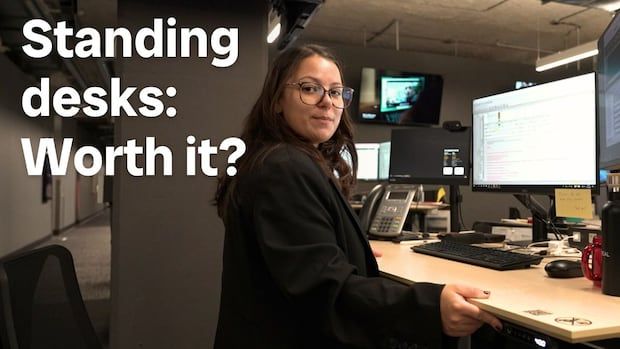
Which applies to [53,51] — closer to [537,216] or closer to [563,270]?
[537,216]

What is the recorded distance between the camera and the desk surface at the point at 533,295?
782 millimetres

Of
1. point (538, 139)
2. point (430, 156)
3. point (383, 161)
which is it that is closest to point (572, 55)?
point (383, 161)

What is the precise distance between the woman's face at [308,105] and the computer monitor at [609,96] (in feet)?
2.27

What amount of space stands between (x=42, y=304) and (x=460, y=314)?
2.61ft

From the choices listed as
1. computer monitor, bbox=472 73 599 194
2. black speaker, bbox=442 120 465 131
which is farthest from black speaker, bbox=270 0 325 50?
computer monitor, bbox=472 73 599 194

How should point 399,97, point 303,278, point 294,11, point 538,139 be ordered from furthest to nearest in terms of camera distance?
point 399,97, point 294,11, point 538,139, point 303,278

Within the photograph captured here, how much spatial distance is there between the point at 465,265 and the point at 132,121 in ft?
6.26

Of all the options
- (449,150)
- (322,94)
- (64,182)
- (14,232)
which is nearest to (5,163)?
(14,232)

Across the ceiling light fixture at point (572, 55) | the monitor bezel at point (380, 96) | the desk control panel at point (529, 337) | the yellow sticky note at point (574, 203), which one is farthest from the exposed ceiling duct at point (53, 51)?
the ceiling light fixture at point (572, 55)

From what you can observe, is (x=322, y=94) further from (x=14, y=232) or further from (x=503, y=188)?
(x=14, y=232)

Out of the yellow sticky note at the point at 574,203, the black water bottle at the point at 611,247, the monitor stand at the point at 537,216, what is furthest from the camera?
the monitor stand at the point at 537,216

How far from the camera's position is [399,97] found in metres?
6.98

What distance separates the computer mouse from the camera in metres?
1.20

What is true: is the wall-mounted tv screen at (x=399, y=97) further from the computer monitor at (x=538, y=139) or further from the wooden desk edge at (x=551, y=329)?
the wooden desk edge at (x=551, y=329)
